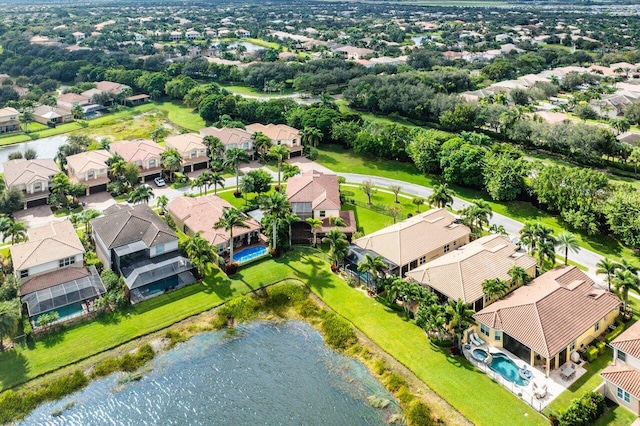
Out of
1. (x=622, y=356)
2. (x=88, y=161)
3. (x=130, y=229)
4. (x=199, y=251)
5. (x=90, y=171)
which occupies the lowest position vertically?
(x=622, y=356)

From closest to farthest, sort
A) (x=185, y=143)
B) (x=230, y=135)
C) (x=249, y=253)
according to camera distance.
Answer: (x=249, y=253), (x=185, y=143), (x=230, y=135)

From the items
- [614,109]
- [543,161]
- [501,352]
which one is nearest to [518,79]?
[614,109]

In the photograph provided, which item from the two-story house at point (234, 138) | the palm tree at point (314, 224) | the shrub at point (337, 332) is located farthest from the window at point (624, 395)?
the two-story house at point (234, 138)

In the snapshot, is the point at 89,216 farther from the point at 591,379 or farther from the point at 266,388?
the point at 591,379

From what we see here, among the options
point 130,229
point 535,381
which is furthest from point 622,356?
point 130,229

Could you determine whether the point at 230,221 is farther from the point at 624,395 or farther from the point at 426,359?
the point at 624,395

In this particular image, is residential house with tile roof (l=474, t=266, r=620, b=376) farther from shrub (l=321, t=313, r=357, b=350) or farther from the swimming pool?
shrub (l=321, t=313, r=357, b=350)

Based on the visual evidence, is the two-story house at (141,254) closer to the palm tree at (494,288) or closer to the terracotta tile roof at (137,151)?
the terracotta tile roof at (137,151)

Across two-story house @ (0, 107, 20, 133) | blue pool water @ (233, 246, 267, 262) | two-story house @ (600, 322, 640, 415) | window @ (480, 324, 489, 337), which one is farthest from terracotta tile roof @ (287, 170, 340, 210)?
two-story house @ (0, 107, 20, 133)
